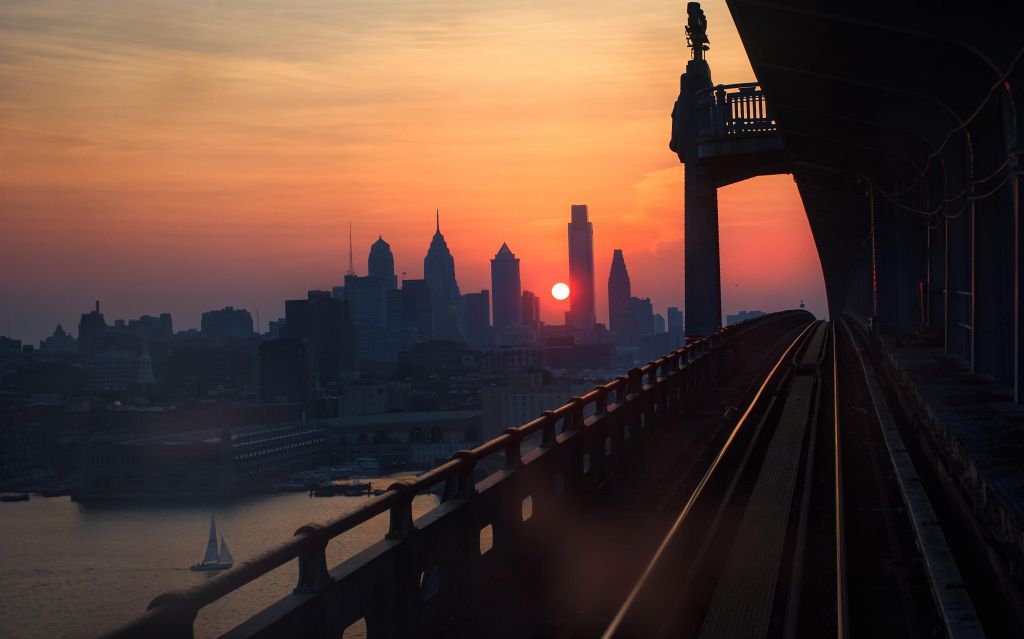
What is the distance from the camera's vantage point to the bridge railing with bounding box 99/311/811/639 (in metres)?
6.96

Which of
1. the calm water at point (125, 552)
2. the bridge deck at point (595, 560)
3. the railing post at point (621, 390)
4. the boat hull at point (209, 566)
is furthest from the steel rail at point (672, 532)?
the boat hull at point (209, 566)

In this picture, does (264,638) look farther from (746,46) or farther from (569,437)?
(746,46)

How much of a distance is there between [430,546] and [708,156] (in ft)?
106

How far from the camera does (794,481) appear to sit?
16922 mm

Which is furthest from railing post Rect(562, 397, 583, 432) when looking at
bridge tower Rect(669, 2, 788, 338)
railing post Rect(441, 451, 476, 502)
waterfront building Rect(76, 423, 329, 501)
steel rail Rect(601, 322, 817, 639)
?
waterfront building Rect(76, 423, 329, 501)

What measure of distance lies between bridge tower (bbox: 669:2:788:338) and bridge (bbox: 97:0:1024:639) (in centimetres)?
697

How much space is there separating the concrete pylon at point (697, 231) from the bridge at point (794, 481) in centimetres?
694

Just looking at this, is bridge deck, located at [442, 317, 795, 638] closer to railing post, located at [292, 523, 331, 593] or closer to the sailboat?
railing post, located at [292, 523, 331, 593]

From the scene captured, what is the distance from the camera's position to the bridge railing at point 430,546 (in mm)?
6965

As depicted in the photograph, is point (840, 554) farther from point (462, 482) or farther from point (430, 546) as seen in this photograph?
point (430, 546)

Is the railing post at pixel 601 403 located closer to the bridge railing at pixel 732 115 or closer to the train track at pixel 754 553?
the train track at pixel 754 553

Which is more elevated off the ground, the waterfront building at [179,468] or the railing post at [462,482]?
the railing post at [462,482]

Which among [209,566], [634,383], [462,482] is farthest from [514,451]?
[209,566]

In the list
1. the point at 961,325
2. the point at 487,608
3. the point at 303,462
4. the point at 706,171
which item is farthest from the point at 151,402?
the point at 487,608
